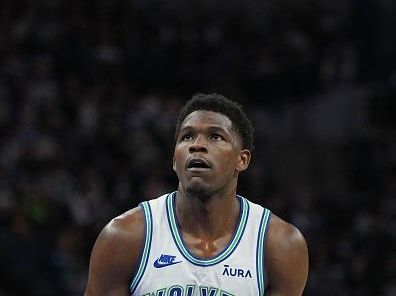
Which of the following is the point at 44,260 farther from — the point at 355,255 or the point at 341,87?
the point at 341,87

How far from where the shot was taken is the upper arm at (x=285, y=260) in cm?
461

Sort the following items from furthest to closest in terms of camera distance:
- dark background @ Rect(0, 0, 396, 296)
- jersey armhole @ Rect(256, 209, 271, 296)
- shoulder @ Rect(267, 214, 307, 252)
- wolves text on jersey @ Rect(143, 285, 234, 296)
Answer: dark background @ Rect(0, 0, 396, 296) < shoulder @ Rect(267, 214, 307, 252) < jersey armhole @ Rect(256, 209, 271, 296) < wolves text on jersey @ Rect(143, 285, 234, 296)

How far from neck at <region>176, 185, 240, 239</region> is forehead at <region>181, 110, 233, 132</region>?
322 millimetres

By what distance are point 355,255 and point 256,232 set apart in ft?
21.2

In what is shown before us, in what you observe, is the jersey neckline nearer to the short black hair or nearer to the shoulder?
the shoulder

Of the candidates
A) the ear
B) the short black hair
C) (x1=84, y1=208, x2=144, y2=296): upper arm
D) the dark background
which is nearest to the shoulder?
the ear

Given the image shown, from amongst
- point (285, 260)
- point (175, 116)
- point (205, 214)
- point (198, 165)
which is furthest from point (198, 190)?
point (175, 116)

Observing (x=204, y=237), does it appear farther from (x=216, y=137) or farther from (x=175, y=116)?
(x=175, y=116)

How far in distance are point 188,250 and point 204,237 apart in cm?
14

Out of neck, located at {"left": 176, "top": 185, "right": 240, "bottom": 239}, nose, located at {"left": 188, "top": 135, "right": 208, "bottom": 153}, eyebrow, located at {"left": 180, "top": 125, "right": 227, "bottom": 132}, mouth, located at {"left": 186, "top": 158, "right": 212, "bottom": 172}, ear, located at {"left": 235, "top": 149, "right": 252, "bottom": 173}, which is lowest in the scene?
neck, located at {"left": 176, "top": 185, "right": 240, "bottom": 239}

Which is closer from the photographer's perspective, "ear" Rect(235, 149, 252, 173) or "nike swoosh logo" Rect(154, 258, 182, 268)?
"nike swoosh logo" Rect(154, 258, 182, 268)

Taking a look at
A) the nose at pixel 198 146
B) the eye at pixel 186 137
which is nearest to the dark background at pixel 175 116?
the eye at pixel 186 137

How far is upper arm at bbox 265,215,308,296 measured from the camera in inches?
182

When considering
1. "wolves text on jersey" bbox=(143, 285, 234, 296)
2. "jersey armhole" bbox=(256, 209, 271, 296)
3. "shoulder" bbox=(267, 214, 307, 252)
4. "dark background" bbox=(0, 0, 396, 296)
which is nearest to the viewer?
"wolves text on jersey" bbox=(143, 285, 234, 296)
